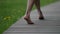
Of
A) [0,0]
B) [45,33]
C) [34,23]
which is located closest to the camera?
[45,33]

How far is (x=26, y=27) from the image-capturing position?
224 inches

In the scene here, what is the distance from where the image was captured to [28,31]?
5.27 metres

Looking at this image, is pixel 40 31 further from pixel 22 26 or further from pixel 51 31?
pixel 22 26

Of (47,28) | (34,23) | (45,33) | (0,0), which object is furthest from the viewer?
(0,0)

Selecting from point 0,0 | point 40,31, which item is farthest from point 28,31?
point 0,0

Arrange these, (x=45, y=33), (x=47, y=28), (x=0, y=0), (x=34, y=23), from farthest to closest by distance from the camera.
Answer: (x=0, y=0) < (x=34, y=23) < (x=47, y=28) < (x=45, y=33)

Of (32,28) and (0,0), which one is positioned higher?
(0,0)

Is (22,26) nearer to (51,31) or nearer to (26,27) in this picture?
(26,27)

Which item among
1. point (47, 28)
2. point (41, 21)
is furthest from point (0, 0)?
point (47, 28)

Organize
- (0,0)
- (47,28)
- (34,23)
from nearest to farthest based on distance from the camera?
1. (47,28)
2. (34,23)
3. (0,0)

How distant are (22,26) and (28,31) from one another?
574 mm

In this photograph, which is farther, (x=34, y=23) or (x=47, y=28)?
(x=34, y=23)

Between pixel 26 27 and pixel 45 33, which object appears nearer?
pixel 45 33

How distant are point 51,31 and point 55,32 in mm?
108
